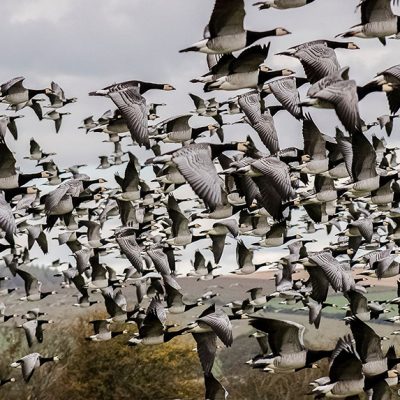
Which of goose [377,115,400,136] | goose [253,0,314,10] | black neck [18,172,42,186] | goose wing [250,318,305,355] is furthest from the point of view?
goose [377,115,400,136]

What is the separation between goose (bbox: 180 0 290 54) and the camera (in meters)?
18.0

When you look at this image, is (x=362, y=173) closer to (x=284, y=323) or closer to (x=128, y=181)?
(x=284, y=323)

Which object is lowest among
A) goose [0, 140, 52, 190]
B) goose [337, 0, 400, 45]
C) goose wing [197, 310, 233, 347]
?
goose wing [197, 310, 233, 347]

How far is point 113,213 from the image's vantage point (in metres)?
30.3

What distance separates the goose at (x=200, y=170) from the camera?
646 inches

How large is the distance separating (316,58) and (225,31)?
5.02 feet

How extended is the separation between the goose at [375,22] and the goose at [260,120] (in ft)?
6.38

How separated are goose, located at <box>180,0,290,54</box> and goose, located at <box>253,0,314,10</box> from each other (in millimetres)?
344

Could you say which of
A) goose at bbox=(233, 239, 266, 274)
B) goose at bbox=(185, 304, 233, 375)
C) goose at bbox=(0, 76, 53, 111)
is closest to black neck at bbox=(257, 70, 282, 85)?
goose at bbox=(185, 304, 233, 375)

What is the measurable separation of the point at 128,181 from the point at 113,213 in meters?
5.82

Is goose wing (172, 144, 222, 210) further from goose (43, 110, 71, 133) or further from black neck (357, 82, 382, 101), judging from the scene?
goose (43, 110, 71, 133)

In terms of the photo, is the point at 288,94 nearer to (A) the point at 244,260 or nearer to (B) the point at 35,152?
(A) the point at 244,260

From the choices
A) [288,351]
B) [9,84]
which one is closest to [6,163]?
[9,84]

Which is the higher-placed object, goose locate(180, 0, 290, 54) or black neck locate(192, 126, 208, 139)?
goose locate(180, 0, 290, 54)
